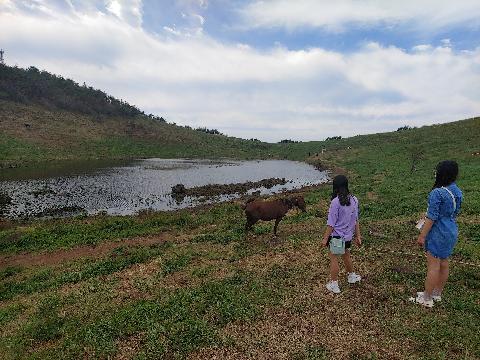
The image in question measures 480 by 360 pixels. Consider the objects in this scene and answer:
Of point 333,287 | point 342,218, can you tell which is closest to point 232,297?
point 333,287

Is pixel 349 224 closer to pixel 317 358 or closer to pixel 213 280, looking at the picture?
pixel 317 358

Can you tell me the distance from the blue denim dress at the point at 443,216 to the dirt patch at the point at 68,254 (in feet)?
41.1

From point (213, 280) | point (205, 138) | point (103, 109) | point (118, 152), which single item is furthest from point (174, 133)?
point (213, 280)

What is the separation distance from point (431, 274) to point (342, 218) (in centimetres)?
233

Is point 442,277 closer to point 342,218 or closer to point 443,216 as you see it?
point 443,216

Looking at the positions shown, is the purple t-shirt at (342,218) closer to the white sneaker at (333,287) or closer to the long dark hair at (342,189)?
the long dark hair at (342,189)

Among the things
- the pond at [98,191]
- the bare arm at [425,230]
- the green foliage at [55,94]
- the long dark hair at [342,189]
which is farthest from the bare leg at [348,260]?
the green foliage at [55,94]

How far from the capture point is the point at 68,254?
16.2 meters

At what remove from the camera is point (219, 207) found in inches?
1020

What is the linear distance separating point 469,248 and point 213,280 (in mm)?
8847

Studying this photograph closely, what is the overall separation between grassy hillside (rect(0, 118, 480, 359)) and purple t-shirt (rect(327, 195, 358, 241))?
71.5 inches

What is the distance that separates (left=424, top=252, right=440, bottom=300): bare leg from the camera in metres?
8.06

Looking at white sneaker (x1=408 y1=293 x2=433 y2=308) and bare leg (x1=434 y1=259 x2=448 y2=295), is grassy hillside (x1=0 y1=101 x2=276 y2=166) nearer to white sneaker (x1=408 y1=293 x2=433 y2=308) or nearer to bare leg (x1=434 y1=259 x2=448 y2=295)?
white sneaker (x1=408 y1=293 x2=433 y2=308)

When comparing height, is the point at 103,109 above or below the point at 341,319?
above
